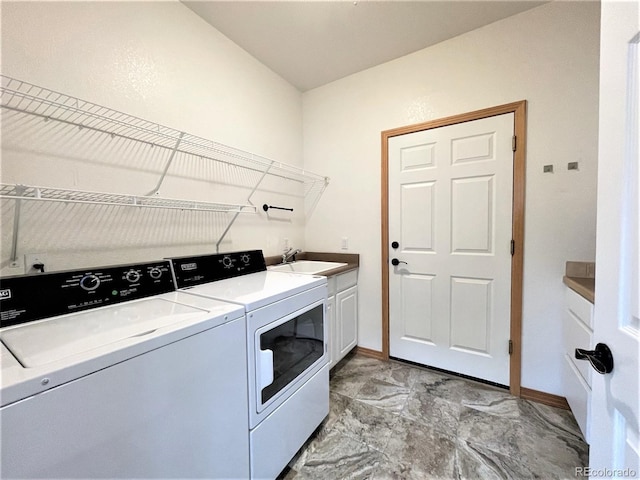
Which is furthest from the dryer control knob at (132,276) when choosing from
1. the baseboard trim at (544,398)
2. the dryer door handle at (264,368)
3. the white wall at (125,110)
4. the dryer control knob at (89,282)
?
the baseboard trim at (544,398)

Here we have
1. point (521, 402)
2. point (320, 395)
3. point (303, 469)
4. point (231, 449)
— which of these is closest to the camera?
point (231, 449)

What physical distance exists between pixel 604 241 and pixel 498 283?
1.48m

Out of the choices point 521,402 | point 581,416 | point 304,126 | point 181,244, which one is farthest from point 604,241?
point 304,126

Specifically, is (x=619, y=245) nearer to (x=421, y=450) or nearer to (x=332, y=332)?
(x=421, y=450)

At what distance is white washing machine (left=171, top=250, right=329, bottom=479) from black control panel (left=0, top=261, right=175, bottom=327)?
16 cm

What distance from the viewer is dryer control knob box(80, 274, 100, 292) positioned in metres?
0.99

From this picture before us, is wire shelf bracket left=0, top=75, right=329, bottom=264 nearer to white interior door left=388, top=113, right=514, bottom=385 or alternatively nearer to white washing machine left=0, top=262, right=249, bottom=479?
white washing machine left=0, top=262, right=249, bottom=479

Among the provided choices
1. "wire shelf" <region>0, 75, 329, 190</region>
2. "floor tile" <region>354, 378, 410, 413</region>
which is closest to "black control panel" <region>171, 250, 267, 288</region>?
"wire shelf" <region>0, 75, 329, 190</region>

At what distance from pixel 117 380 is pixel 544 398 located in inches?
97.6

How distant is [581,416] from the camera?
4.49 ft

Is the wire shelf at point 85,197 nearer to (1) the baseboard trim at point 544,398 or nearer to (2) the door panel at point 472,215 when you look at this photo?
(2) the door panel at point 472,215

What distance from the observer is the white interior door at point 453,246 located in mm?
1868

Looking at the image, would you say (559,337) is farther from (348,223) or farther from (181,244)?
(181,244)

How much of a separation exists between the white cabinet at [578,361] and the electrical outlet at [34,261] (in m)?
2.49
